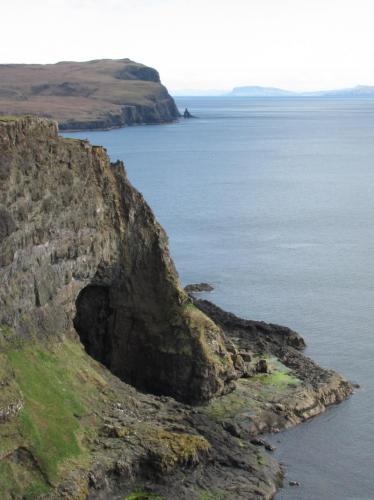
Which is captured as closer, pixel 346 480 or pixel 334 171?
pixel 346 480

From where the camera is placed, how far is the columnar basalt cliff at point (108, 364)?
160 feet

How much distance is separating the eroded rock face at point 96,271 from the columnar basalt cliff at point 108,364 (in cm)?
8

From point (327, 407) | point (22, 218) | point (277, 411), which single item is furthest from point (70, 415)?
point (327, 407)

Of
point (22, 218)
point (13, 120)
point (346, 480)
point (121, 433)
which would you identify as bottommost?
point (346, 480)

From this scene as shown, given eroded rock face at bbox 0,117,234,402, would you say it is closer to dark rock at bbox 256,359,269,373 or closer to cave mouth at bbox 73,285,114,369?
cave mouth at bbox 73,285,114,369

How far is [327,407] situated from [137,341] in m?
13.8

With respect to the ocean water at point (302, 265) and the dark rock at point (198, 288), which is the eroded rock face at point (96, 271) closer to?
the ocean water at point (302, 265)

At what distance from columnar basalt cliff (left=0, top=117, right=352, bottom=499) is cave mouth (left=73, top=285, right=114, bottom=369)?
10 cm

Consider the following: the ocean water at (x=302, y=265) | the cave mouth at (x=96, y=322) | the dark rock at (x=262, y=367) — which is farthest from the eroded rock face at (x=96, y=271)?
the ocean water at (x=302, y=265)

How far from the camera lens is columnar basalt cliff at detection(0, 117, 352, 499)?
160ft

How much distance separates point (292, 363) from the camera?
70688 millimetres

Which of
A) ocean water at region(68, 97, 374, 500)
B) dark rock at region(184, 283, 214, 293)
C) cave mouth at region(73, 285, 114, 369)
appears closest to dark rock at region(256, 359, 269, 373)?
ocean water at region(68, 97, 374, 500)

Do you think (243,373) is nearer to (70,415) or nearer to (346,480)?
(346,480)

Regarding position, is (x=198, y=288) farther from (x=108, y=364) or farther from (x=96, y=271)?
(x=96, y=271)
